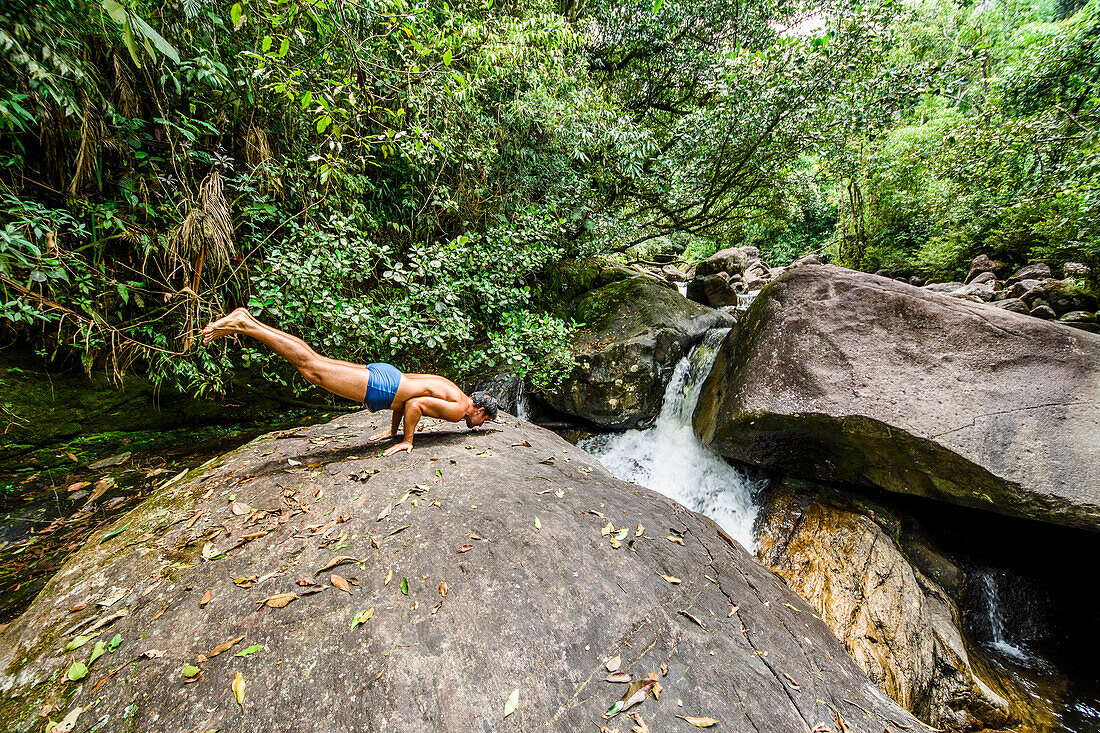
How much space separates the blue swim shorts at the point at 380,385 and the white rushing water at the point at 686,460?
4379 millimetres

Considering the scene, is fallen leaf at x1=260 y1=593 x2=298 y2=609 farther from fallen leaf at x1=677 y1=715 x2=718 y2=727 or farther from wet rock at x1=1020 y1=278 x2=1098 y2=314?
wet rock at x1=1020 y1=278 x2=1098 y2=314

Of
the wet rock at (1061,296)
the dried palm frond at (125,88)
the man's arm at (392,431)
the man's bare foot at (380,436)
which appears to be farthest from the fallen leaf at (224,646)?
the wet rock at (1061,296)

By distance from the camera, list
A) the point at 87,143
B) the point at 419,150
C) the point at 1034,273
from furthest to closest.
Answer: the point at 1034,273 → the point at 419,150 → the point at 87,143

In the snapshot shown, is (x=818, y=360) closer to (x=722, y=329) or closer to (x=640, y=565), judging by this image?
(x=722, y=329)

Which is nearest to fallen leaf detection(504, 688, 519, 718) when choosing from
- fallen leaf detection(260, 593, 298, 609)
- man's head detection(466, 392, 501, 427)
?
fallen leaf detection(260, 593, 298, 609)

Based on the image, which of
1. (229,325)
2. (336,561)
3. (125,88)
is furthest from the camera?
(125,88)

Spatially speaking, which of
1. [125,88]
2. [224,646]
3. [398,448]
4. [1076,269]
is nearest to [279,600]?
[224,646]

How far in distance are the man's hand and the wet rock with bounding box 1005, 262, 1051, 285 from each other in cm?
1560

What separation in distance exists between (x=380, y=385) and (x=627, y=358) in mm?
4937

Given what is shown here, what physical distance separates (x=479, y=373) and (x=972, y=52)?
10.1m

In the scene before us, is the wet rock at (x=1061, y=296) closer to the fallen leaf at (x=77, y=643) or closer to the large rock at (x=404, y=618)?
the large rock at (x=404, y=618)

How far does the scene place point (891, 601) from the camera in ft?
14.5

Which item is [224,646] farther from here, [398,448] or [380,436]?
[380,436]

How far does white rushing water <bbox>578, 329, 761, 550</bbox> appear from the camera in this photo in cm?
636
